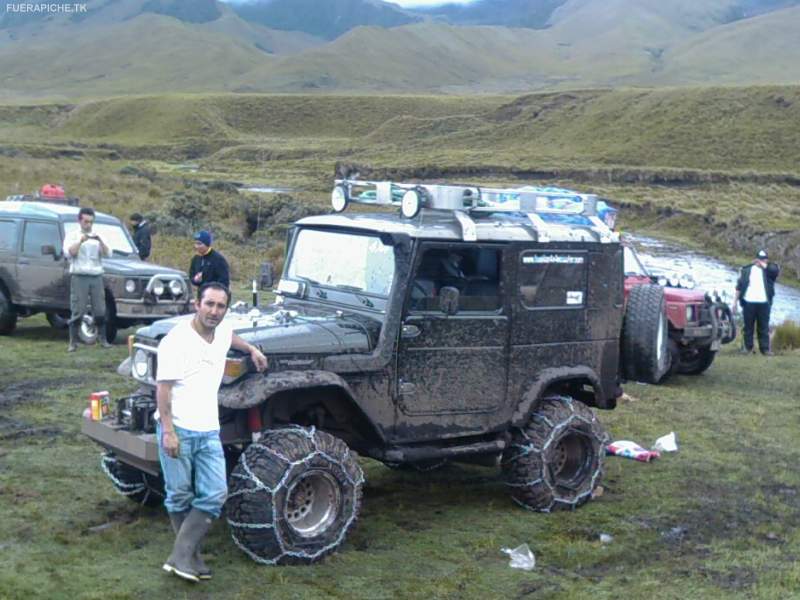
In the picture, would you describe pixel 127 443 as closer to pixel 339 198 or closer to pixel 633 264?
pixel 339 198

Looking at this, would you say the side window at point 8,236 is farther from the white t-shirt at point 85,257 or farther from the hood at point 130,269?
the white t-shirt at point 85,257

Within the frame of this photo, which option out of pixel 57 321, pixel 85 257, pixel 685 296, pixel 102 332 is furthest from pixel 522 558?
pixel 57 321

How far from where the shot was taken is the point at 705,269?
31.3 meters

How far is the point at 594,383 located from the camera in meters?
8.08

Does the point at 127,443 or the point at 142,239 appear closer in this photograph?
the point at 127,443

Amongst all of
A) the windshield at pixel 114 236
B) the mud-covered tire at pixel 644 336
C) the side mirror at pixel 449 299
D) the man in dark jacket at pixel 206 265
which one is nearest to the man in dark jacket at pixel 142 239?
the windshield at pixel 114 236

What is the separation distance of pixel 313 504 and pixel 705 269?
2654 cm

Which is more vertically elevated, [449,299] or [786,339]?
[449,299]

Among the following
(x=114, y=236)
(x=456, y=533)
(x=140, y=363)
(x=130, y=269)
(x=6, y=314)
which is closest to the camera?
(x=140, y=363)

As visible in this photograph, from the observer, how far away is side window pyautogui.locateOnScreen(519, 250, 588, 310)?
25.2ft

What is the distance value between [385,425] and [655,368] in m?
2.49

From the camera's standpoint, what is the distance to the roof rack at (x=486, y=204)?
7.45 m

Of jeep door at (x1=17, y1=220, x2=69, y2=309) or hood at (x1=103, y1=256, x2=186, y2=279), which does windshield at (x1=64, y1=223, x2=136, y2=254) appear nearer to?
hood at (x1=103, y1=256, x2=186, y2=279)

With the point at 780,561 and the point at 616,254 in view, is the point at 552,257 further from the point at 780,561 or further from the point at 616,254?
the point at 780,561
